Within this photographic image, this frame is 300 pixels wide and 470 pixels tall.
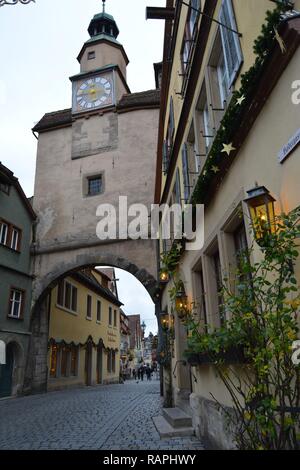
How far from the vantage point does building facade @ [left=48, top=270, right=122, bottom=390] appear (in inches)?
796

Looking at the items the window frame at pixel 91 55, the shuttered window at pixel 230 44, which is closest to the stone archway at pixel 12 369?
the shuttered window at pixel 230 44

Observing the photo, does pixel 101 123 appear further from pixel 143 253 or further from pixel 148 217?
pixel 143 253

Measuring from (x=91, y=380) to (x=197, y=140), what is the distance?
71.4ft

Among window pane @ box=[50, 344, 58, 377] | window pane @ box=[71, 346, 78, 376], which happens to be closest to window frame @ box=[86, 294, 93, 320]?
window pane @ box=[71, 346, 78, 376]

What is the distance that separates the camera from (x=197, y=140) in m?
7.04

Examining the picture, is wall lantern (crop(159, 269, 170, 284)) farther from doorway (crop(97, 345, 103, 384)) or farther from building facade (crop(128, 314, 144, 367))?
building facade (crop(128, 314, 144, 367))

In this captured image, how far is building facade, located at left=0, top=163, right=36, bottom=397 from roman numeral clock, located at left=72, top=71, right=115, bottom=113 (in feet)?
20.1

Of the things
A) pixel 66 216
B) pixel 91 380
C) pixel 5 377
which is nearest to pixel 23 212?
pixel 66 216

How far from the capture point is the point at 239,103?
4.07 m

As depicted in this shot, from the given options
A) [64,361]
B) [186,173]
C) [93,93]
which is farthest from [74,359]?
[186,173]

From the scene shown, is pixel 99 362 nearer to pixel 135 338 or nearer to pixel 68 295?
pixel 68 295

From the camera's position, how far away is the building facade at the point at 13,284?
1562 cm

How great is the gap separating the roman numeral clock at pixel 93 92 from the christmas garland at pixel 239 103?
613 inches

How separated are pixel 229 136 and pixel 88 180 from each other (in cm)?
1513
